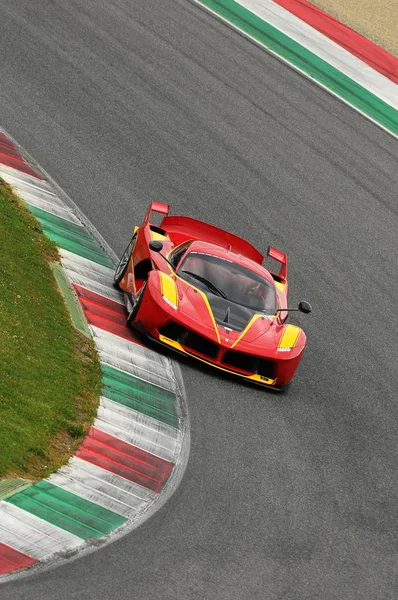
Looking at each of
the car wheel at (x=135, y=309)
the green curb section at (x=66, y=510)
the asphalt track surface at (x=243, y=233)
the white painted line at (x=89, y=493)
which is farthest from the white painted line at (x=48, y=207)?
the green curb section at (x=66, y=510)

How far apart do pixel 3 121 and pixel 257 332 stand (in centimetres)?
713

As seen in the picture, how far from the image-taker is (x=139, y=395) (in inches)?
463

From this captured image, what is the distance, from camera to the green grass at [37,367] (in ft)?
31.7

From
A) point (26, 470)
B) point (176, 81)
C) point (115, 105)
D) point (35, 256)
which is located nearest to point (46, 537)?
point (26, 470)

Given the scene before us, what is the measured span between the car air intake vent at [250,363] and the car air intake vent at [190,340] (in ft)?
0.58

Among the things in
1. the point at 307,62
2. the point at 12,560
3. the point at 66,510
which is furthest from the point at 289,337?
the point at 307,62

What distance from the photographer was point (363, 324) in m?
15.9

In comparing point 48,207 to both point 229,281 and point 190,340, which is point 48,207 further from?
point 190,340

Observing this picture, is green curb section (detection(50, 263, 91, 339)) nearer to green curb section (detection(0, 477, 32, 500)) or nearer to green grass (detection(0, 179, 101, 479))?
green grass (detection(0, 179, 101, 479))

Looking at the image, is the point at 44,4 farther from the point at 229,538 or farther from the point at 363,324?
the point at 229,538

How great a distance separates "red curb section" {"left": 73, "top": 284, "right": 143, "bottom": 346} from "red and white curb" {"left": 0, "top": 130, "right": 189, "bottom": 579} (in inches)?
0.5

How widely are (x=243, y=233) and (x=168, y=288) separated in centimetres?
498

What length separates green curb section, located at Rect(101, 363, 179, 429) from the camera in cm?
1147

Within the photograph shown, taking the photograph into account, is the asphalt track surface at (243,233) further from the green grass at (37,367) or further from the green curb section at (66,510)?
the green grass at (37,367)
